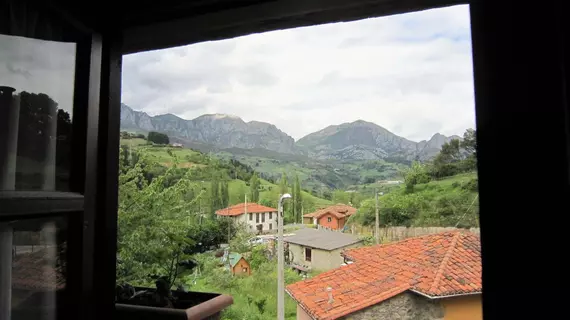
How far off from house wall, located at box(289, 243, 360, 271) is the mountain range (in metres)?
0.24

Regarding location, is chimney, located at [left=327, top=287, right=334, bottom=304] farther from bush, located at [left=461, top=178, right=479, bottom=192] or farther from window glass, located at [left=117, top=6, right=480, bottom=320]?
bush, located at [left=461, top=178, right=479, bottom=192]

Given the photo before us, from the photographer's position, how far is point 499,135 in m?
0.60

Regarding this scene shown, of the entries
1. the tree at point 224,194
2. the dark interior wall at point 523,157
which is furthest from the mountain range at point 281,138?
the dark interior wall at point 523,157

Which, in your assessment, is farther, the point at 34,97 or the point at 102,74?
the point at 102,74

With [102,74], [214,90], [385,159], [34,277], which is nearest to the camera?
[34,277]

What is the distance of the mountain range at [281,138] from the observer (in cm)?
91

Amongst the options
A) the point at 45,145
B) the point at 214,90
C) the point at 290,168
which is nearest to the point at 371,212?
the point at 290,168

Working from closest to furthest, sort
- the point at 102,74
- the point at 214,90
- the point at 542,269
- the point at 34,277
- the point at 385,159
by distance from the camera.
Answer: the point at 542,269 → the point at 34,277 → the point at 102,74 → the point at 385,159 → the point at 214,90

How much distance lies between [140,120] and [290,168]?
52 centimetres

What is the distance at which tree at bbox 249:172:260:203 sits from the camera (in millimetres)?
1035

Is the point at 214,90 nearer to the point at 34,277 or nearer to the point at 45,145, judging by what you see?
the point at 45,145

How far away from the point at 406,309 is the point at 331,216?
10.3 inches

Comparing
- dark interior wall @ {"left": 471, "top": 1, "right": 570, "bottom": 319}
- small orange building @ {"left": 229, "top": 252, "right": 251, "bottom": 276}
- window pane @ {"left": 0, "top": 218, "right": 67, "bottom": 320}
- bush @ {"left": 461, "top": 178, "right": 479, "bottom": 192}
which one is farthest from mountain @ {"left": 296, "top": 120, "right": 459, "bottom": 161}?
window pane @ {"left": 0, "top": 218, "right": 67, "bottom": 320}

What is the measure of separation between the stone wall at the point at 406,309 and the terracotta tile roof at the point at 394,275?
0.01m
